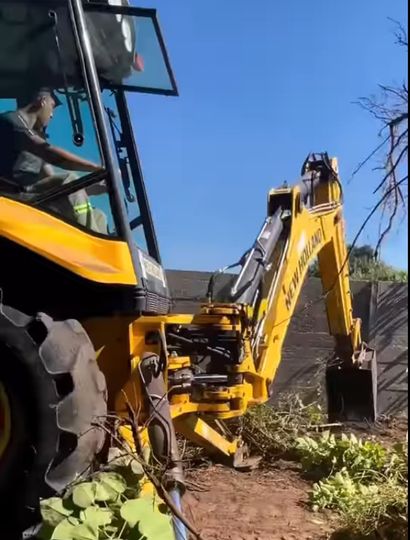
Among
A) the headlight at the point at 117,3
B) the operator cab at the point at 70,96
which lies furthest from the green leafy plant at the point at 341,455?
the headlight at the point at 117,3

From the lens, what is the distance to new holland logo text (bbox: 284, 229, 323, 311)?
20.0 feet

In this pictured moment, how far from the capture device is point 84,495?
8.82 ft

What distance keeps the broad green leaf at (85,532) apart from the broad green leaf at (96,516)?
1cm

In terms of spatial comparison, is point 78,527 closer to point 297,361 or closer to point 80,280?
point 80,280

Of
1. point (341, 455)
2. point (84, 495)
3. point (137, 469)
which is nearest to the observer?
point (84, 495)

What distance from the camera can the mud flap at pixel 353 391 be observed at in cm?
724

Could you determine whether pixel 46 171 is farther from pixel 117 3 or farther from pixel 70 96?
pixel 117 3

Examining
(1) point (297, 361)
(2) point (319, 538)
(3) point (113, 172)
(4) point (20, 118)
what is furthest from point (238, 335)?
(1) point (297, 361)

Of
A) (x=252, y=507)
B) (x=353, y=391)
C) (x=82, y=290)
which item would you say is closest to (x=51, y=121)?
(x=82, y=290)

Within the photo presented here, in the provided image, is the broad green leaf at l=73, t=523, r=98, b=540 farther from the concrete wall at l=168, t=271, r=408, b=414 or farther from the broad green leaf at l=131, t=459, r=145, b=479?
the concrete wall at l=168, t=271, r=408, b=414

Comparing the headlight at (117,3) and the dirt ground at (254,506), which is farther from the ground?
the headlight at (117,3)

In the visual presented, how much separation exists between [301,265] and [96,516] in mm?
4044

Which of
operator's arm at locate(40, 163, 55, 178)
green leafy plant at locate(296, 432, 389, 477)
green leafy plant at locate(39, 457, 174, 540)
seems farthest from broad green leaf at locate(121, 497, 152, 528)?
green leafy plant at locate(296, 432, 389, 477)

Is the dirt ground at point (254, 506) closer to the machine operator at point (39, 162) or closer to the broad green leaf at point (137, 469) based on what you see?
the broad green leaf at point (137, 469)
